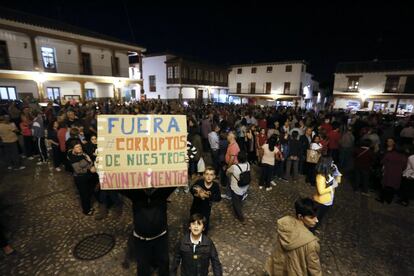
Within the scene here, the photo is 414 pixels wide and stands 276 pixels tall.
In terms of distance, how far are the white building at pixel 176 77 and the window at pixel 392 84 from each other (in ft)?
78.0

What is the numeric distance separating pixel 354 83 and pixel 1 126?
121ft

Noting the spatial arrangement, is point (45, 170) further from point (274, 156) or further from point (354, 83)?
point (354, 83)

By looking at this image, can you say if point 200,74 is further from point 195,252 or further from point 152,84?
point 195,252

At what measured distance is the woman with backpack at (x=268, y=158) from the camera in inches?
249

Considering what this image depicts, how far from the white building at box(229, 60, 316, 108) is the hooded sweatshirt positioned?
3364 centimetres

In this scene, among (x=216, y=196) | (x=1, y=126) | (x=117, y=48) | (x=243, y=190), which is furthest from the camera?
(x=117, y=48)

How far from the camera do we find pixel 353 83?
30484mm

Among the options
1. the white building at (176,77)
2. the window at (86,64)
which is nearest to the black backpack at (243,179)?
the window at (86,64)

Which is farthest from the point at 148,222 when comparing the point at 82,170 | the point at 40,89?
the point at 40,89

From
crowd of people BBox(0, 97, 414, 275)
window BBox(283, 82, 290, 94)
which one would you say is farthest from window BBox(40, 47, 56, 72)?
window BBox(283, 82, 290, 94)

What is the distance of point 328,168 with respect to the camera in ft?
13.9

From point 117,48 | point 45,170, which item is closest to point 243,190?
point 45,170

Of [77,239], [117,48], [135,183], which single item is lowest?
[77,239]

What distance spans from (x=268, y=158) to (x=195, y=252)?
4.25 metres
